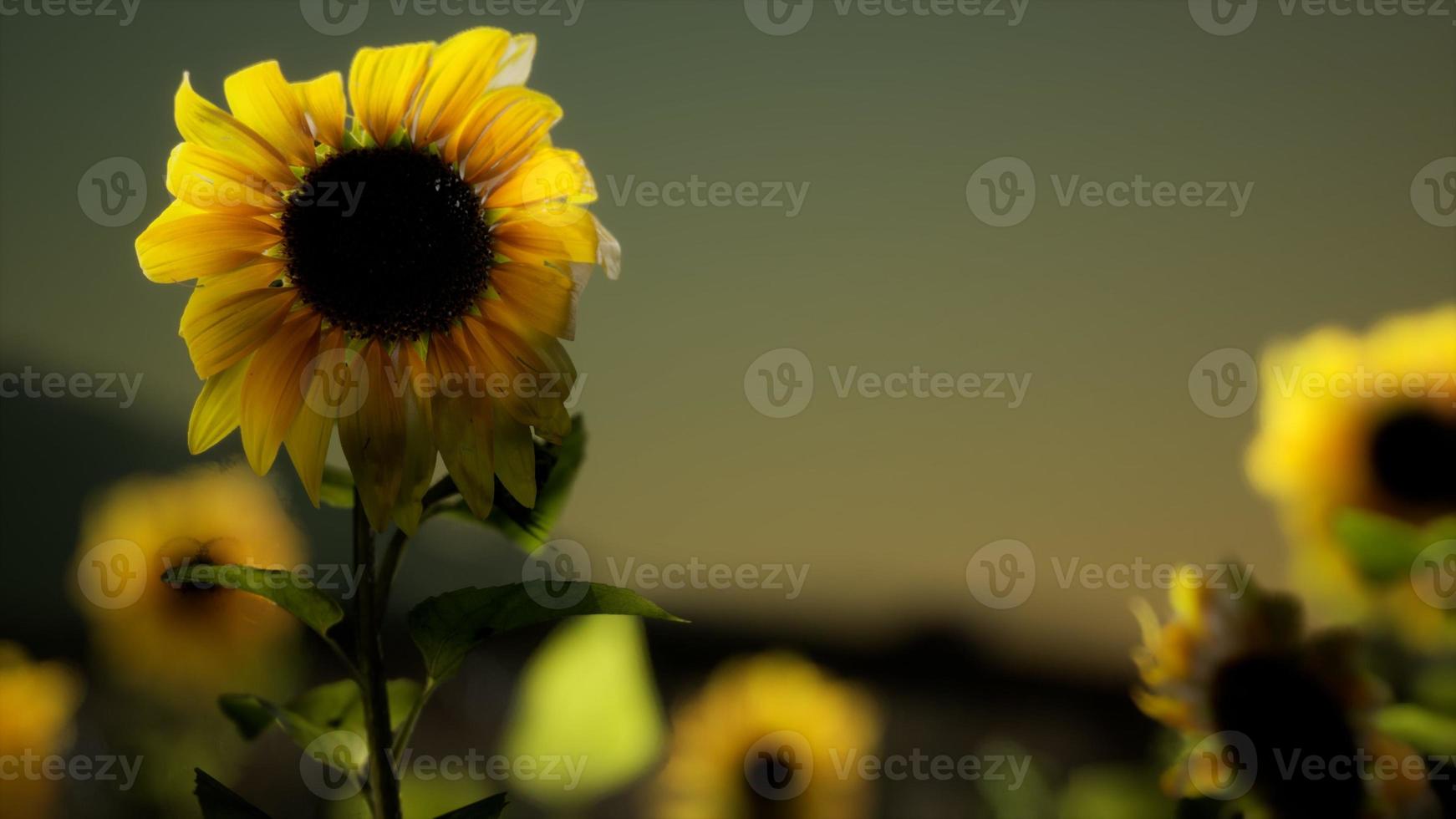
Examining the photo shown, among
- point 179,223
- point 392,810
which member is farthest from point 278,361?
point 392,810

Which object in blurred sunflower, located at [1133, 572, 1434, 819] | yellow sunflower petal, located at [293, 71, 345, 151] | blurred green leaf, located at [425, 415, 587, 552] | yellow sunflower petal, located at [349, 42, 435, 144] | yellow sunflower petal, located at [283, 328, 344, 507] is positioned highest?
blurred sunflower, located at [1133, 572, 1434, 819]

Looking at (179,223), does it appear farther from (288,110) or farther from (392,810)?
(392,810)

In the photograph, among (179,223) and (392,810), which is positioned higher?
(179,223)

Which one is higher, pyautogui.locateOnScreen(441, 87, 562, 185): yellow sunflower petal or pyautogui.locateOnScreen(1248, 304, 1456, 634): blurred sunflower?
pyautogui.locateOnScreen(1248, 304, 1456, 634): blurred sunflower

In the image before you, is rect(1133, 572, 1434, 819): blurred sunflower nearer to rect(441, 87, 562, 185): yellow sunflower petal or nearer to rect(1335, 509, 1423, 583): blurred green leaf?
rect(1335, 509, 1423, 583): blurred green leaf

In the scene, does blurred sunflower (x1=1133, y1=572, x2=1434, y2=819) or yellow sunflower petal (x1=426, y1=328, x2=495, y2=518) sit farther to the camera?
blurred sunflower (x1=1133, y1=572, x2=1434, y2=819)

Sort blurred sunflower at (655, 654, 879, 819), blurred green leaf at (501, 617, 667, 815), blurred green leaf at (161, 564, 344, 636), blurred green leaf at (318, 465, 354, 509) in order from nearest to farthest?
blurred green leaf at (161, 564, 344, 636) < blurred green leaf at (318, 465, 354, 509) < blurred green leaf at (501, 617, 667, 815) < blurred sunflower at (655, 654, 879, 819)

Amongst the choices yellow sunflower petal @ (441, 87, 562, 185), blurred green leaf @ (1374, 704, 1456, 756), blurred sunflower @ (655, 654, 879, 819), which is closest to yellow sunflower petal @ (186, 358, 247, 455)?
yellow sunflower petal @ (441, 87, 562, 185)
